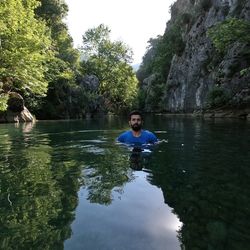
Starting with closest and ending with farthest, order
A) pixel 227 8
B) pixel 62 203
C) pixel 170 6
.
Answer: pixel 62 203, pixel 227 8, pixel 170 6

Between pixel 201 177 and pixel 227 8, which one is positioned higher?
pixel 227 8

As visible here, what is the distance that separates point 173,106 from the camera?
213 ft

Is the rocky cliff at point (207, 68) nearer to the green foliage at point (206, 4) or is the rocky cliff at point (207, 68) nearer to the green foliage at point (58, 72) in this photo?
the green foliage at point (206, 4)

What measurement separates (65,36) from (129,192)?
59.5 meters

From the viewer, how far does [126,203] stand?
521cm

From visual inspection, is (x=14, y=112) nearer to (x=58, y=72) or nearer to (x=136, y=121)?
(x=58, y=72)

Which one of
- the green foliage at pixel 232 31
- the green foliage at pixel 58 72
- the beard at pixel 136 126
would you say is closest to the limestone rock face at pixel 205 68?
the green foliage at pixel 232 31

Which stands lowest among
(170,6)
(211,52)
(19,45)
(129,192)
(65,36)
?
(129,192)

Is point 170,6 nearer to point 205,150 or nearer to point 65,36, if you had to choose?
point 65,36

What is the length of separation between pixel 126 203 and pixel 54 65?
133 ft

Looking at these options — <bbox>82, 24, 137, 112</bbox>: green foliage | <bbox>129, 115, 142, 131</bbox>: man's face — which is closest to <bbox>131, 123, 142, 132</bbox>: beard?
<bbox>129, 115, 142, 131</bbox>: man's face

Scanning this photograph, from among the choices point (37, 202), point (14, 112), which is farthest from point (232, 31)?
point (37, 202)

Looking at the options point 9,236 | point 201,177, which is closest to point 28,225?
point 9,236

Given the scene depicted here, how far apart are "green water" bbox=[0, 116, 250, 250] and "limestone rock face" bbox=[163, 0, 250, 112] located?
1098 inches
